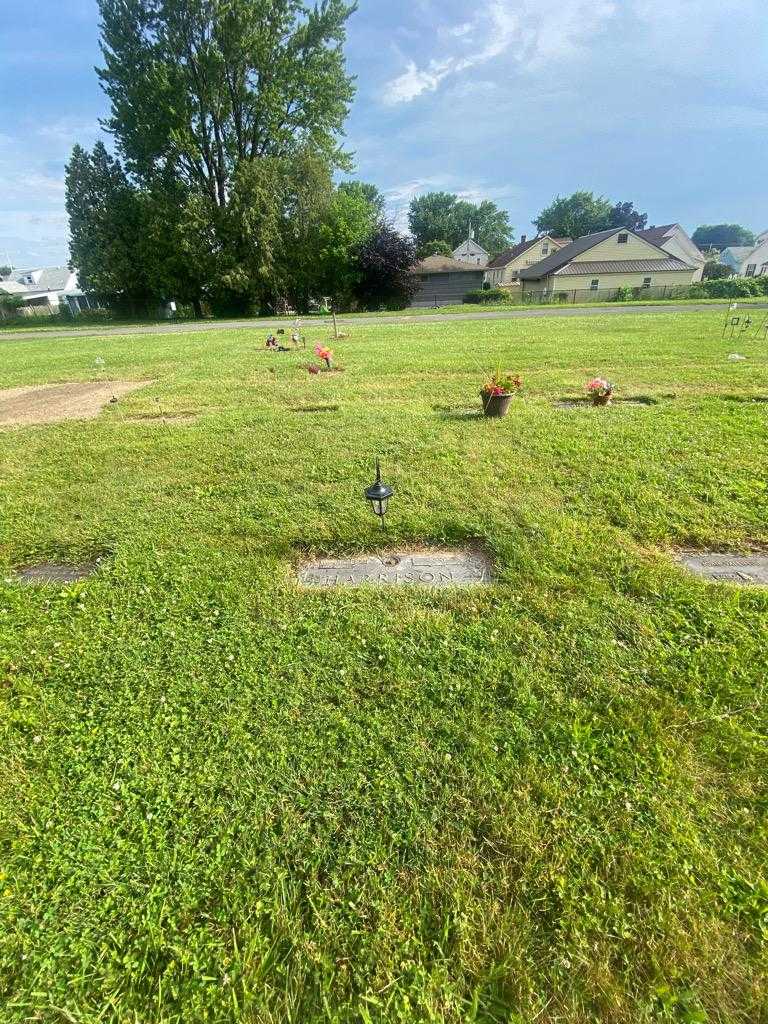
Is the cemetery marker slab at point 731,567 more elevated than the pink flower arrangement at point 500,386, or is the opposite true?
the pink flower arrangement at point 500,386

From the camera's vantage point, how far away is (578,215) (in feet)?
214

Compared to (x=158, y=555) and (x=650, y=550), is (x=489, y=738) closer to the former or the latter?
(x=650, y=550)

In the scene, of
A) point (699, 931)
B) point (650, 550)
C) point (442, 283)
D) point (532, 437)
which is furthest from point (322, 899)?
point (442, 283)

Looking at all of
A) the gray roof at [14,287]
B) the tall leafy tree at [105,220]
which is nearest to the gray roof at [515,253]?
the tall leafy tree at [105,220]

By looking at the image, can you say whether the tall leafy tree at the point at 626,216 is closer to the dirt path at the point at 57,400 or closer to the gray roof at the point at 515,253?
the gray roof at the point at 515,253

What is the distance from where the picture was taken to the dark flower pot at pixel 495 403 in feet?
16.6

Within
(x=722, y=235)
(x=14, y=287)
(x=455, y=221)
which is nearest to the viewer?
(x=14, y=287)

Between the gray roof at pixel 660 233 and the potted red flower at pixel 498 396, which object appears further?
the gray roof at pixel 660 233

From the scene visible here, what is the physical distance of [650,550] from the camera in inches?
107

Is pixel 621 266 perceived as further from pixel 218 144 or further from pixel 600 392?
pixel 600 392

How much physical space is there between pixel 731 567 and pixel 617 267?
40659 mm

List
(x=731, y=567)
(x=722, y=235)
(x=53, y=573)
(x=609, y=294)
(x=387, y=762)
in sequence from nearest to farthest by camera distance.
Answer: (x=387, y=762), (x=731, y=567), (x=53, y=573), (x=609, y=294), (x=722, y=235)

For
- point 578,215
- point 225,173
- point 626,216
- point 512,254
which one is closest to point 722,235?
point 626,216

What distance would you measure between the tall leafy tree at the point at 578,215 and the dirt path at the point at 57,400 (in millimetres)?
74675
